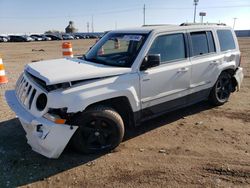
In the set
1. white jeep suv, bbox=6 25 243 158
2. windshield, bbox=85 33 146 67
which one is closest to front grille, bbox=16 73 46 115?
white jeep suv, bbox=6 25 243 158

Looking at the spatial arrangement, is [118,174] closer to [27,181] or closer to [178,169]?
[178,169]

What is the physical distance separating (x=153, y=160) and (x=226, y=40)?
11.9 feet

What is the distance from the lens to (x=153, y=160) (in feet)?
13.1

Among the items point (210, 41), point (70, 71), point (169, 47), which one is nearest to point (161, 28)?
point (169, 47)

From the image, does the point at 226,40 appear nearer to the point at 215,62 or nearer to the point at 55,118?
the point at 215,62

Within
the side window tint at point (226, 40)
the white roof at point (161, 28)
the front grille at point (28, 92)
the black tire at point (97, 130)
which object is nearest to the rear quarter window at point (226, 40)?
the side window tint at point (226, 40)

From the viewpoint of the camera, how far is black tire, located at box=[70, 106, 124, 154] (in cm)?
383

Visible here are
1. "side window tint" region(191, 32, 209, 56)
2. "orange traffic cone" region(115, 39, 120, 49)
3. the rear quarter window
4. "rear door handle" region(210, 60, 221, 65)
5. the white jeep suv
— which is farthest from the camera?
the rear quarter window

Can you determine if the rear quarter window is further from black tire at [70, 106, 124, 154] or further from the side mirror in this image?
black tire at [70, 106, 124, 154]

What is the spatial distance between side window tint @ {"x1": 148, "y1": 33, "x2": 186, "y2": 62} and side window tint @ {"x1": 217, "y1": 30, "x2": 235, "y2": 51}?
138cm

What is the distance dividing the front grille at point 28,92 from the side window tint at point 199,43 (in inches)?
121

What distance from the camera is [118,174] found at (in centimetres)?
365

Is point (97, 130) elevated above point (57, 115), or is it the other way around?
point (57, 115)

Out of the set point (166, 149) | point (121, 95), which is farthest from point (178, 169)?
point (121, 95)
